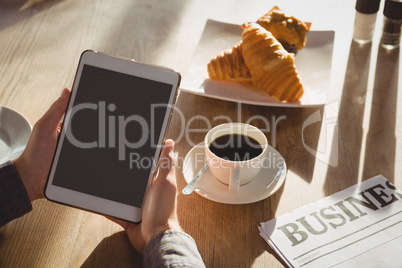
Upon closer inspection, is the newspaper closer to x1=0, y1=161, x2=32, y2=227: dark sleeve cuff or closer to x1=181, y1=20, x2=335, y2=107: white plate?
x1=181, y1=20, x2=335, y2=107: white plate

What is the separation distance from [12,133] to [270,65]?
0.58m

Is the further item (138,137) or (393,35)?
(393,35)

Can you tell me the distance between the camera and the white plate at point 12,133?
97 centimetres

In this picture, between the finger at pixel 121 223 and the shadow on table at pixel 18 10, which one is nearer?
the finger at pixel 121 223

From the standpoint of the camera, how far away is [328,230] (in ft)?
2.73

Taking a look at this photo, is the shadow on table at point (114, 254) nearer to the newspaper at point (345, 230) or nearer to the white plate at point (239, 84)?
the newspaper at point (345, 230)

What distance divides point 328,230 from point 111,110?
424 mm

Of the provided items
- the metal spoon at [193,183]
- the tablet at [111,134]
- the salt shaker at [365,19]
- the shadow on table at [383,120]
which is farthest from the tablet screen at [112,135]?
the salt shaker at [365,19]

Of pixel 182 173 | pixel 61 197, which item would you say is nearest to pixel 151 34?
pixel 182 173

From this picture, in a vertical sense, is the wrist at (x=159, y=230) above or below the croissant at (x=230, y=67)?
below

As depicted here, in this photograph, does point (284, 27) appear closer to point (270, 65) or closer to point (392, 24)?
point (270, 65)

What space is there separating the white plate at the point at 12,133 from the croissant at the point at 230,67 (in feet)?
1.45

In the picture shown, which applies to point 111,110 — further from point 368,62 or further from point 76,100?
point 368,62

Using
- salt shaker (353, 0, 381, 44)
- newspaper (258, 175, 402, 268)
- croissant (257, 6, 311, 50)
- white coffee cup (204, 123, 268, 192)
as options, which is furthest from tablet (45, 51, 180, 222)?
salt shaker (353, 0, 381, 44)
